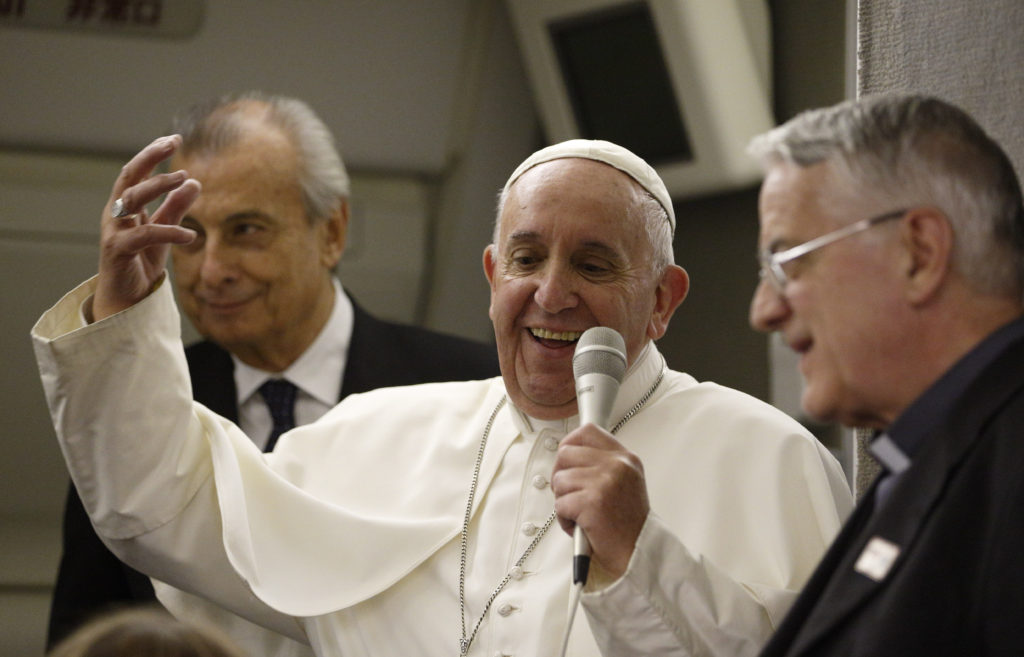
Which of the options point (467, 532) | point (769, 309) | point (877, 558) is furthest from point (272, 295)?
point (877, 558)

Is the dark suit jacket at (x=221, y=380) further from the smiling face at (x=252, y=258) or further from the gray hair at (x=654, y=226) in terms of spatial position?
the gray hair at (x=654, y=226)

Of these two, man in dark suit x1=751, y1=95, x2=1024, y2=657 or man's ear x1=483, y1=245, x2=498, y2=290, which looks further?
man's ear x1=483, y1=245, x2=498, y2=290

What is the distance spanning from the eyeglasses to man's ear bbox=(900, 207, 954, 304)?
0.08ft

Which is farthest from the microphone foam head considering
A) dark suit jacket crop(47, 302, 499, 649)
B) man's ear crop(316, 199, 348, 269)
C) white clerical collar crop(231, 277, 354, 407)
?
man's ear crop(316, 199, 348, 269)

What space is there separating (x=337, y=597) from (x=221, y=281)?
1.46 meters

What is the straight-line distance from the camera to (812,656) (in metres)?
1.75

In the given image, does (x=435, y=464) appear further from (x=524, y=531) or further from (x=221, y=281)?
(x=221, y=281)

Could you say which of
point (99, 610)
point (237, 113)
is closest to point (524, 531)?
point (99, 610)

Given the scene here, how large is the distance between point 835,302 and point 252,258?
2.43 meters

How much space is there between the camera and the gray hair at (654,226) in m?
2.78

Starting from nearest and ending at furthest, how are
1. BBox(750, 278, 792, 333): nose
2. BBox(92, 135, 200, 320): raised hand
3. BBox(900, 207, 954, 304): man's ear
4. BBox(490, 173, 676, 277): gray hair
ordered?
BBox(900, 207, 954, 304): man's ear < BBox(750, 278, 792, 333): nose < BBox(92, 135, 200, 320): raised hand < BBox(490, 173, 676, 277): gray hair

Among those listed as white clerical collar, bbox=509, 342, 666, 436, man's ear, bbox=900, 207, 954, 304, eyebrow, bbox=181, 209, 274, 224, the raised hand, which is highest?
the raised hand

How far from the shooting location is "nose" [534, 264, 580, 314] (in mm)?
2652

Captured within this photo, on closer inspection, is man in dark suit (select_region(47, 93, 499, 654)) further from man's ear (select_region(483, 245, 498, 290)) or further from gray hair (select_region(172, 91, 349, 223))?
man's ear (select_region(483, 245, 498, 290))
